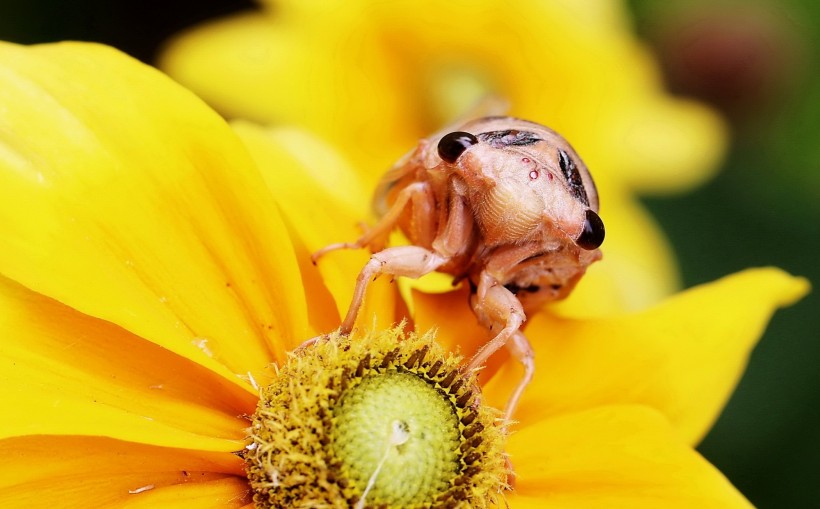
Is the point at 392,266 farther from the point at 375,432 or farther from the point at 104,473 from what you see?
the point at 104,473

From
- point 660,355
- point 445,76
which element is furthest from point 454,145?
point 445,76

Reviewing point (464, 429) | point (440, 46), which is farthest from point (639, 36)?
point (464, 429)

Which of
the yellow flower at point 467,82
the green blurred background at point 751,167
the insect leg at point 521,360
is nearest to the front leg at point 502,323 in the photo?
the insect leg at point 521,360

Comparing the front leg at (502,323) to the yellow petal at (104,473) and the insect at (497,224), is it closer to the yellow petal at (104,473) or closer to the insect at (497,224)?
the insect at (497,224)

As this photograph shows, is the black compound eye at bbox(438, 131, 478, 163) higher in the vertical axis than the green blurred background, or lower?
higher

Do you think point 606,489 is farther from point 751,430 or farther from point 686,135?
point 686,135

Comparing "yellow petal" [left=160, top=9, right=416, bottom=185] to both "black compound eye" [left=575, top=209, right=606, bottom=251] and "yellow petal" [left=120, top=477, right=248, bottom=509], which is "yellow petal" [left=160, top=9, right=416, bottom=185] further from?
"yellow petal" [left=120, top=477, right=248, bottom=509]

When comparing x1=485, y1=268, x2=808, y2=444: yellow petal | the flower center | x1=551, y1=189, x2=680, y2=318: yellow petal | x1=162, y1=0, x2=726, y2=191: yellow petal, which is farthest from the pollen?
x1=162, y1=0, x2=726, y2=191: yellow petal
